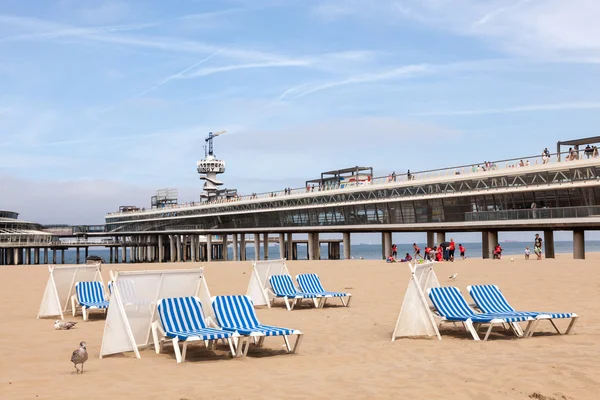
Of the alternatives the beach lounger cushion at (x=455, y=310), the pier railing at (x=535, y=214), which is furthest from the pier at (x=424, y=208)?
the beach lounger cushion at (x=455, y=310)

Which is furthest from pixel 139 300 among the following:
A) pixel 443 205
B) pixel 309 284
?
pixel 443 205

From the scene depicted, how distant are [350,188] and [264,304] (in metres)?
40.3

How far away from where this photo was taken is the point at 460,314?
11.0 meters

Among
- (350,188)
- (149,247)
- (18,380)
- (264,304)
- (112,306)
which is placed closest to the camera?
(18,380)

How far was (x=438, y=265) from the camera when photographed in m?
28.8

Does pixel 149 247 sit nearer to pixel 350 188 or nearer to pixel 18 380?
pixel 350 188

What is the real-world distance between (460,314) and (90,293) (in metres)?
7.84

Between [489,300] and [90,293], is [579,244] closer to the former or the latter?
[489,300]

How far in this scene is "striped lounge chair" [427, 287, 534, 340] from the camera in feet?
34.3

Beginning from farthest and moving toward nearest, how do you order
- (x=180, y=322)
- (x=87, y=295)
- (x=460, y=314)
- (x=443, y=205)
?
(x=443, y=205) → (x=87, y=295) → (x=460, y=314) → (x=180, y=322)

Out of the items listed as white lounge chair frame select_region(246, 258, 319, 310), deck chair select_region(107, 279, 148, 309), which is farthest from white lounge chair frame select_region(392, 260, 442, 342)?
white lounge chair frame select_region(246, 258, 319, 310)

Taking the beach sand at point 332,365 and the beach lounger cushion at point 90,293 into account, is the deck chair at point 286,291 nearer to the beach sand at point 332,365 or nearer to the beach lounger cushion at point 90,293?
the beach sand at point 332,365

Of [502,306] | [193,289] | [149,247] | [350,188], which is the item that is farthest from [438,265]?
[149,247]

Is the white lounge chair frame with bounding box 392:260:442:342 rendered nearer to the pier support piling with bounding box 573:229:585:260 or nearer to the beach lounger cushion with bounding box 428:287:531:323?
the beach lounger cushion with bounding box 428:287:531:323
